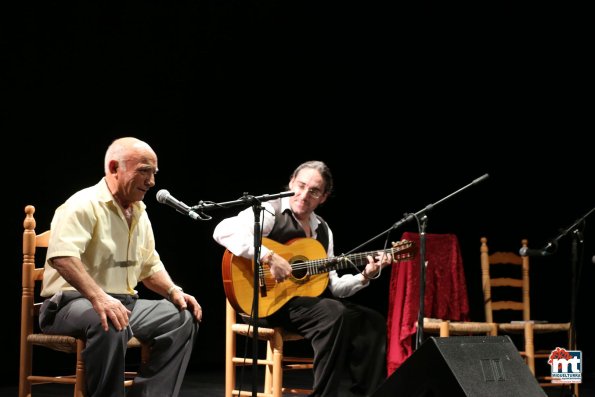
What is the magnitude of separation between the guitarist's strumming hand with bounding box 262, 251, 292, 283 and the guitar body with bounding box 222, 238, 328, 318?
0.07m

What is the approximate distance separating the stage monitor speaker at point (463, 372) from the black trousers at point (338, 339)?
2.08ft

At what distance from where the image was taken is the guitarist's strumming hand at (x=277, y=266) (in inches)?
139

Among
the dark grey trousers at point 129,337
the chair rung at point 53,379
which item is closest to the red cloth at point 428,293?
the dark grey trousers at point 129,337

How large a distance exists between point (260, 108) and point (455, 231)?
5.73 feet

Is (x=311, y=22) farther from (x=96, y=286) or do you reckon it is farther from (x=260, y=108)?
(x=96, y=286)

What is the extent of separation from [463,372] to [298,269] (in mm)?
1251

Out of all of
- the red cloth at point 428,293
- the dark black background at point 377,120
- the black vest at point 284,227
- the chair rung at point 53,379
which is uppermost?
the dark black background at point 377,120

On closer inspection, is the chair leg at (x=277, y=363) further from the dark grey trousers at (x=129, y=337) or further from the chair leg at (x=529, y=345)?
the chair leg at (x=529, y=345)

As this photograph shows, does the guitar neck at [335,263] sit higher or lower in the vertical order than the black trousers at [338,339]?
→ higher

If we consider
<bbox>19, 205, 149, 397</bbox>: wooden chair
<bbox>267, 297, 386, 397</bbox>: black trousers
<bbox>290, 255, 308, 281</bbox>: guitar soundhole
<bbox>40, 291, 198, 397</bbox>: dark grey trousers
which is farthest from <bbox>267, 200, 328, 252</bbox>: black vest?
<bbox>19, 205, 149, 397</bbox>: wooden chair

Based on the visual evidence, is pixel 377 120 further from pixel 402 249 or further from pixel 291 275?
pixel 291 275

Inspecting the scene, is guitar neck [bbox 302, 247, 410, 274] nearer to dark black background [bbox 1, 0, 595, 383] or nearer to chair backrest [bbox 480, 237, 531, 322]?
chair backrest [bbox 480, 237, 531, 322]

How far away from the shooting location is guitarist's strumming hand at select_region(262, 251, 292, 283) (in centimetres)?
353

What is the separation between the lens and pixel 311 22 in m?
5.73
